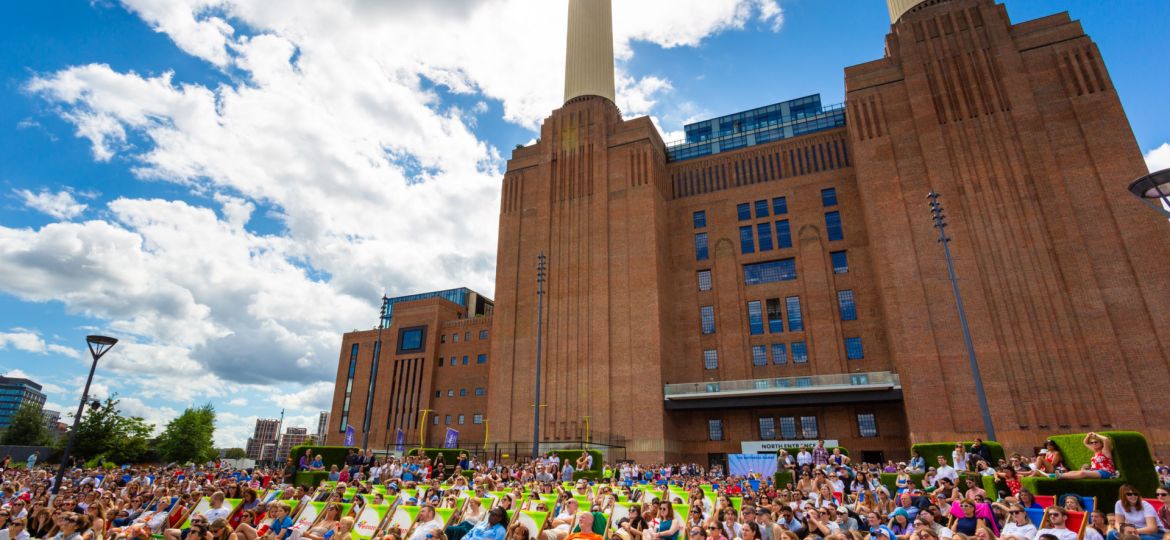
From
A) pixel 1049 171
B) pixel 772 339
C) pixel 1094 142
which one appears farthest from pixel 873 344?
pixel 1094 142

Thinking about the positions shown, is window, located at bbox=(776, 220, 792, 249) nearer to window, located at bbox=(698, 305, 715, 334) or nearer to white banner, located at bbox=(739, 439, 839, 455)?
window, located at bbox=(698, 305, 715, 334)

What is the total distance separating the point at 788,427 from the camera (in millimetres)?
39938

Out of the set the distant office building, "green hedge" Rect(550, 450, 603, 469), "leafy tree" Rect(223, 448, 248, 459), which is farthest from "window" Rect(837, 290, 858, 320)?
the distant office building

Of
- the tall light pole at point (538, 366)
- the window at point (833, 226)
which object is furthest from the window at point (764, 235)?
the tall light pole at point (538, 366)

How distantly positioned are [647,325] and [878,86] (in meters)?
23.5

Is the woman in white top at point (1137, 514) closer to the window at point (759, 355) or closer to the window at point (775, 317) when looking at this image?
the window at point (759, 355)

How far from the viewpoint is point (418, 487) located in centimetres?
1672

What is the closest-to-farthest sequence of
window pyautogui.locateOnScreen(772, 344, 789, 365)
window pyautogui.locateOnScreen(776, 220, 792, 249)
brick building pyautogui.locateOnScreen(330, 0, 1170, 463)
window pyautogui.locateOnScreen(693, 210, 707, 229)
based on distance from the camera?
brick building pyautogui.locateOnScreen(330, 0, 1170, 463) < window pyautogui.locateOnScreen(772, 344, 789, 365) < window pyautogui.locateOnScreen(776, 220, 792, 249) < window pyautogui.locateOnScreen(693, 210, 707, 229)

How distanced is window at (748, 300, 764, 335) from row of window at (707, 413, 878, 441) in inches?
252

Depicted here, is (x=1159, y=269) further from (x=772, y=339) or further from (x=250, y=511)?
(x=250, y=511)

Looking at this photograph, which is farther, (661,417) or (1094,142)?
(661,417)

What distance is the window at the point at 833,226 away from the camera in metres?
43.2

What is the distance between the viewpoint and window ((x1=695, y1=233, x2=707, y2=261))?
155ft

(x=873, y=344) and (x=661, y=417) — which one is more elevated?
(x=873, y=344)
